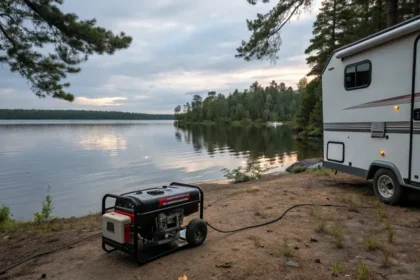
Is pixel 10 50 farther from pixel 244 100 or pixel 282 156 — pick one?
pixel 244 100

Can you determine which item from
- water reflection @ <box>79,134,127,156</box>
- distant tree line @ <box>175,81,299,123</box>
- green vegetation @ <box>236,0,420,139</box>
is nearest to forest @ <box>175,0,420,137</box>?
green vegetation @ <box>236,0,420,139</box>

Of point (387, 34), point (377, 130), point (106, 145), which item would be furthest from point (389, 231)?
point (106, 145)

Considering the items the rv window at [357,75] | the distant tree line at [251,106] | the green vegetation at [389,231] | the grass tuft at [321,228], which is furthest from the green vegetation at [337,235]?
the distant tree line at [251,106]

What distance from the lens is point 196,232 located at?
4.75 m

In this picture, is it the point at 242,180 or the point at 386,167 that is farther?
the point at 242,180

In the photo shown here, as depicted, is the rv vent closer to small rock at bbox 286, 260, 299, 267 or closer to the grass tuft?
the grass tuft

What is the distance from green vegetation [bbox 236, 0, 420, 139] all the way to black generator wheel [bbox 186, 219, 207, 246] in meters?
9.76

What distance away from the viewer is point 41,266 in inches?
180

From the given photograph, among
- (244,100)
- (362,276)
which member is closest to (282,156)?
(362,276)

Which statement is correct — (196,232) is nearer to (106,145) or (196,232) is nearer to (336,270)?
(336,270)

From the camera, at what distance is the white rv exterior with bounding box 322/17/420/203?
6.14m

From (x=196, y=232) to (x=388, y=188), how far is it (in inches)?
184

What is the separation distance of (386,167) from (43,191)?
636 inches

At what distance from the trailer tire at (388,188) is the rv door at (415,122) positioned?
48cm
